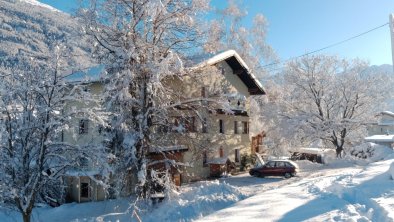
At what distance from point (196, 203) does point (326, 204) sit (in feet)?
24.0

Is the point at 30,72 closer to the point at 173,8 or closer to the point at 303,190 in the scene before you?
the point at 173,8

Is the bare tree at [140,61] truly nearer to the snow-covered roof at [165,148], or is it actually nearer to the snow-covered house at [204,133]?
the snow-covered roof at [165,148]

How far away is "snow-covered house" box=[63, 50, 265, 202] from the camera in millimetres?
23142

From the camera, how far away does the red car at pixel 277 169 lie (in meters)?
30.1

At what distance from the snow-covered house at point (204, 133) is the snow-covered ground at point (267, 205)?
1820 millimetres

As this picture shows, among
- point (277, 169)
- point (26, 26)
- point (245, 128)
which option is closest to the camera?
point (277, 169)

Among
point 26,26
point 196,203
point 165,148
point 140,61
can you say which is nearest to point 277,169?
point 165,148

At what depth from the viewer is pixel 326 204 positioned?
13508 mm

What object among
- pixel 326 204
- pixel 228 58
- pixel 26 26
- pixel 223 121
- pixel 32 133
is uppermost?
pixel 26 26

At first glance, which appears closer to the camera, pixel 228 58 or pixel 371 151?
pixel 228 58

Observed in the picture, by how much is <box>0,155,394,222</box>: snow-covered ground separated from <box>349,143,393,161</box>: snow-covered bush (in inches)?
618

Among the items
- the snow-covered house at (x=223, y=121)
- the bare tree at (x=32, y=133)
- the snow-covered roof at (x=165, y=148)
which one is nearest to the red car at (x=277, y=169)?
the snow-covered house at (x=223, y=121)

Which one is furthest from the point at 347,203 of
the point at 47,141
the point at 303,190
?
the point at 47,141

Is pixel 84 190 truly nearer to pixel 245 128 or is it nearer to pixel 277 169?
pixel 277 169
